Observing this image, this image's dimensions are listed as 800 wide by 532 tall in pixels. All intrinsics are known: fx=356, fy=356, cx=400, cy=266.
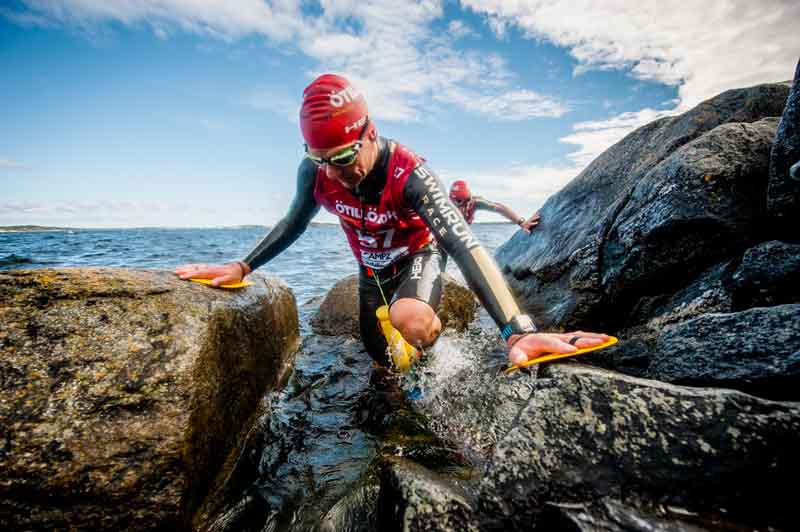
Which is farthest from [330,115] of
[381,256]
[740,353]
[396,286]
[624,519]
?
[740,353]

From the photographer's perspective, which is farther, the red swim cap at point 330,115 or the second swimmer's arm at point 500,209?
the second swimmer's arm at point 500,209

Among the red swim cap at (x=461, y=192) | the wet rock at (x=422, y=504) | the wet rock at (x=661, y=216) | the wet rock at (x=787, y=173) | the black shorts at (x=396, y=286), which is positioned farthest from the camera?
the red swim cap at (x=461, y=192)

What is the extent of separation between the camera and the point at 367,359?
5496 millimetres

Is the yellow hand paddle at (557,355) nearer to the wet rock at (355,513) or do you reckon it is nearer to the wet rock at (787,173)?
the wet rock at (355,513)

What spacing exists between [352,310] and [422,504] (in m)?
5.27

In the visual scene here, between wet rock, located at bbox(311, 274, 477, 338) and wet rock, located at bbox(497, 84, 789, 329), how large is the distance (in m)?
1.22

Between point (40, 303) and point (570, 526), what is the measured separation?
337 centimetres

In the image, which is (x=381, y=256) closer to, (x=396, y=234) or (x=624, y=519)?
(x=396, y=234)

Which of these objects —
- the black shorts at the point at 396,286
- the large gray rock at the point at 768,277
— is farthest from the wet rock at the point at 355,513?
the large gray rock at the point at 768,277

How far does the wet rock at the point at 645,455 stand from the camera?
4.92 feet

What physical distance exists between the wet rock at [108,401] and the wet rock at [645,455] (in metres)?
1.90

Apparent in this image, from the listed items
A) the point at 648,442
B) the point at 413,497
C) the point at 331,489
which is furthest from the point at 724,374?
the point at 331,489

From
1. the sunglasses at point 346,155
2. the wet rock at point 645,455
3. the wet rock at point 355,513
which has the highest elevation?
the sunglasses at point 346,155

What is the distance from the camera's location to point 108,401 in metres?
2.16
